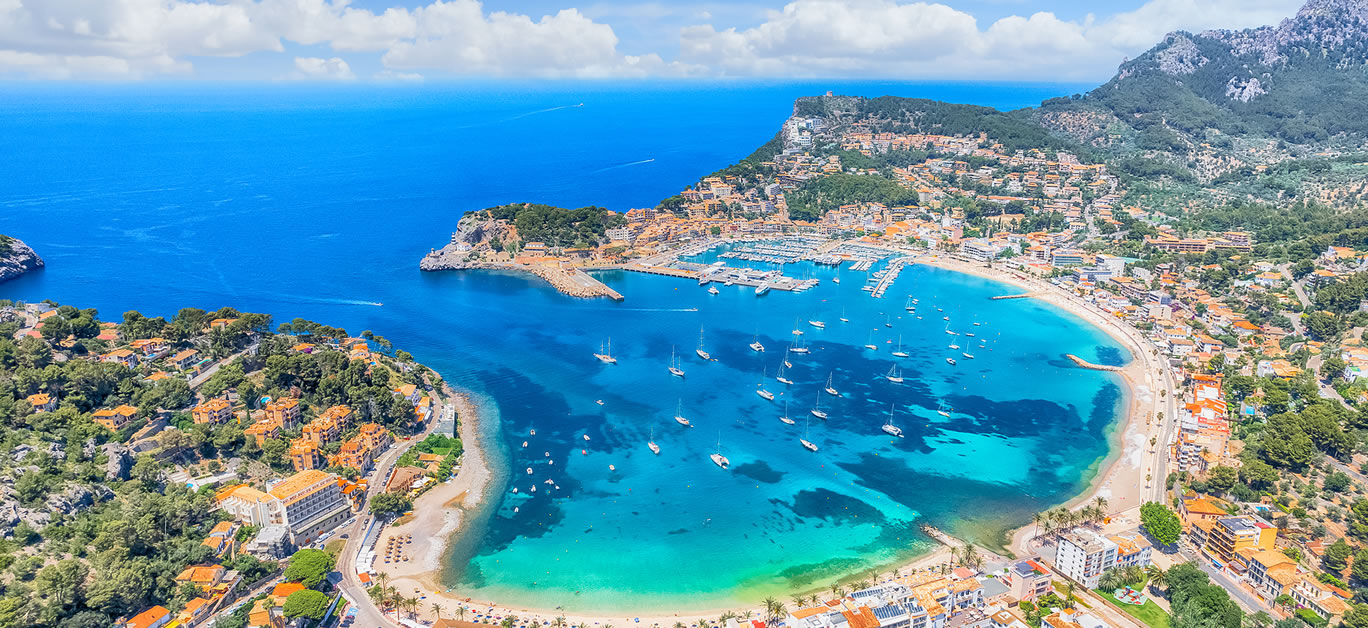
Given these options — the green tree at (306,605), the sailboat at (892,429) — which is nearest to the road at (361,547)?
the green tree at (306,605)

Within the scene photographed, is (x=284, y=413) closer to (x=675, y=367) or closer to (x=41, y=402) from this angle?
(x=41, y=402)

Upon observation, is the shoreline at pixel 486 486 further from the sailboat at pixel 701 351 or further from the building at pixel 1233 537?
the sailboat at pixel 701 351

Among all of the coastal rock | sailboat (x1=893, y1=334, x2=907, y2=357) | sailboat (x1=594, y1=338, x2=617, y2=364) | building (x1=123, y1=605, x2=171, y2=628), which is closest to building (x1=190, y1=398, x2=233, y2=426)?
building (x1=123, y1=605, x2=171, y2=628)

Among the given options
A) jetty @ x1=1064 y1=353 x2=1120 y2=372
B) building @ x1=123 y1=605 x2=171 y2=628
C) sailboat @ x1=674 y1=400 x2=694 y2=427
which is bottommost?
jetty @ x1=1064 y1=353 x2=1120 y2=372

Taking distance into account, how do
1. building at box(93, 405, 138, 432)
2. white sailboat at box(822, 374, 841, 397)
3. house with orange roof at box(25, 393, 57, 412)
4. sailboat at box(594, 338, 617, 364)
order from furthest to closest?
1. sailboat at box(594, 338, 617, 364)
2. white sailboat at box(822, 374, 841, 397)
3. house with orange roof at box(25, 393, 57, 412)
4. building at box(93, 405, 138, 432)

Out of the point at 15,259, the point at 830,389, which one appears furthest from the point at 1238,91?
the point at 15,259

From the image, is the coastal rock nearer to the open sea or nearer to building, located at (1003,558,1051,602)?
the open sea

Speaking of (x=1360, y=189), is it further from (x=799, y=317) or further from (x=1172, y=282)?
(x=799, y=317)
